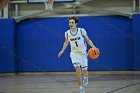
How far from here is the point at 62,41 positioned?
1502 cm

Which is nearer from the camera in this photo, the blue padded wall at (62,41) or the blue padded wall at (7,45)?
the blue padded wall at (62,41)

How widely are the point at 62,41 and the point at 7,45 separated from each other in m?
2.58

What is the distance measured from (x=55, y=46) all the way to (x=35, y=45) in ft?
3.09

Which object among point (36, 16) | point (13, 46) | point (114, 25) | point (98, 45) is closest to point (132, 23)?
point (114, 25)

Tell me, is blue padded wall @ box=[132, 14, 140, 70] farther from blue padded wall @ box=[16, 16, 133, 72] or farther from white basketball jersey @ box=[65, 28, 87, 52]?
white basketball jersey @ box=[65, 28, 87, 52]

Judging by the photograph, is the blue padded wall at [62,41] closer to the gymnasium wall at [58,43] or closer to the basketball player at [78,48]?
the gymnasium wall at [58,43]

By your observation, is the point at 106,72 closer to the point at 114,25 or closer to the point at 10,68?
the point at 114,25

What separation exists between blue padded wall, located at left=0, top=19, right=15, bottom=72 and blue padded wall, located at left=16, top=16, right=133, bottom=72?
0.41 m

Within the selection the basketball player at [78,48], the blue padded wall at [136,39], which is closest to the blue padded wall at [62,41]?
the blue padded wall at [136,39]

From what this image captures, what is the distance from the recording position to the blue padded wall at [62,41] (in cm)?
1465

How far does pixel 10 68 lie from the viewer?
49.3 feet

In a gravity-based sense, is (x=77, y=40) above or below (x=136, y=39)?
above

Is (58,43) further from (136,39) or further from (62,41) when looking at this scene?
(136,39)

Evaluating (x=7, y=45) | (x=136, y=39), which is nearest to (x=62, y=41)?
(x=7, y=45)
